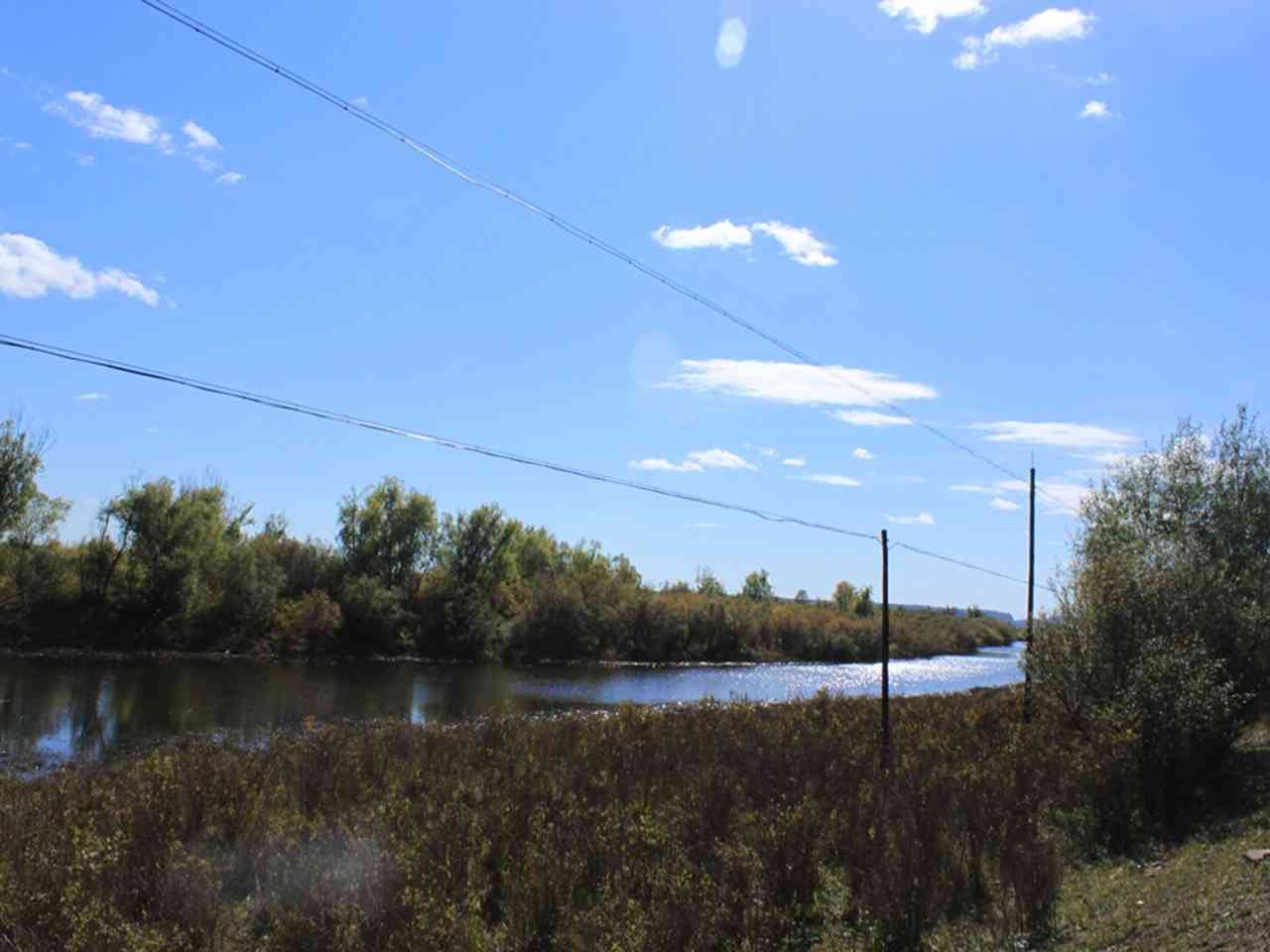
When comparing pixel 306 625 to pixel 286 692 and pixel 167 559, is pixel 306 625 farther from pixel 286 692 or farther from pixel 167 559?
pixel 286 692

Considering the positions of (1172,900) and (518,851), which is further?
(518,851)

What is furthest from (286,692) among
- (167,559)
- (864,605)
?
(864,605)

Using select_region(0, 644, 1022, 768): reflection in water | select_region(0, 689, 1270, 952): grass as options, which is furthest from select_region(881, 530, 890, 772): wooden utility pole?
select_region(0, 644, 1022, 768): reflection in water

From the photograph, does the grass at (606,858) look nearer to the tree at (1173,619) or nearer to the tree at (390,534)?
the tree at (1173,619)

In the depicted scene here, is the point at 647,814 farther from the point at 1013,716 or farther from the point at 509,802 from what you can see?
the point at 1013,716

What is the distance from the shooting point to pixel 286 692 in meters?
40.0

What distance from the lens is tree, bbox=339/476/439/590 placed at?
80188 millimetres

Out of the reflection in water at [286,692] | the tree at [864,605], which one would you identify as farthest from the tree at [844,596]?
the reflection in water at [286,692]

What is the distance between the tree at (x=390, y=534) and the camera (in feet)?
263

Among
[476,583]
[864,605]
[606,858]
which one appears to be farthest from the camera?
[864,605]

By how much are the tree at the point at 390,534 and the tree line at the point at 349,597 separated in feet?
0.41

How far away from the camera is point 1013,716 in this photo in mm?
26672

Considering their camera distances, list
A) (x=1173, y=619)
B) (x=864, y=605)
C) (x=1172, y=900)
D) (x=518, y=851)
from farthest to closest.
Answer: (x=864, y=605)
(x=1173, y=619)
(x=518, y=851)
(x=1172, y=900)

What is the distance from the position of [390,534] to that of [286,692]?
4245 centimetres
